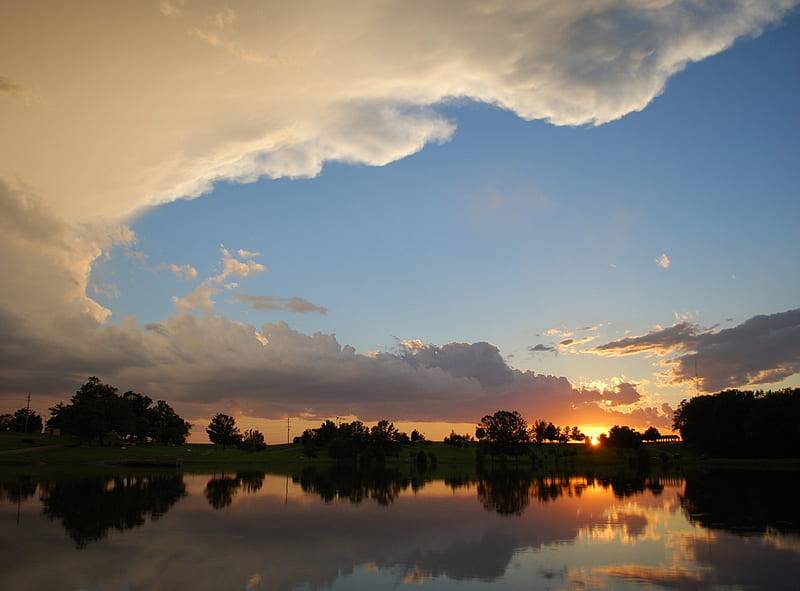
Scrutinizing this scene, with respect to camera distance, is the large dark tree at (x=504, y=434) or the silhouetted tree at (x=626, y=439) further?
the silhouetted tree at (x=626, y=439)

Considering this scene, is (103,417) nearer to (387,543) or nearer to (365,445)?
(365,445)

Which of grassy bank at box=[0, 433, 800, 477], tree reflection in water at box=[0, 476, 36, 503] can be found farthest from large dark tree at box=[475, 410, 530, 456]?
tree reflection in water at box=[0, 476, 36, 503]

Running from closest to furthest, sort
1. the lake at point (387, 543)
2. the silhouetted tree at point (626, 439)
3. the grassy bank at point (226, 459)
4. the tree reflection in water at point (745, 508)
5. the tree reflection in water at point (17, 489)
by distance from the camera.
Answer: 1. the lake at point (387, 543)
2. the tree reflection in water at point (745, 508)
3. the tree reflection in water at point (17, 489)
4. the grassy bank at point (226, 459)
5. the silhouetted tree at point (626, 439)

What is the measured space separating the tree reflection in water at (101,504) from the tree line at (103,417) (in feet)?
244

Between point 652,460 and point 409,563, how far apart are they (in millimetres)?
151344

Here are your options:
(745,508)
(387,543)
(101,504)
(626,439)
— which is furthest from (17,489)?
(626,439)

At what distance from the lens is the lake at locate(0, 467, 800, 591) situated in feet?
66.7

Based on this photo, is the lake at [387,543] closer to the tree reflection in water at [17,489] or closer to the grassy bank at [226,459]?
the tree reflection in water at [17,489]

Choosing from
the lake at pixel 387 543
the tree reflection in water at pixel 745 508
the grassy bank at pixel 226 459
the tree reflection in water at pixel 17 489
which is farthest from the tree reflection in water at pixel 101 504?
the tree reflection in water at pixel 745 508

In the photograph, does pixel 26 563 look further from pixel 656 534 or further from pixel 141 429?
pixel 141 429

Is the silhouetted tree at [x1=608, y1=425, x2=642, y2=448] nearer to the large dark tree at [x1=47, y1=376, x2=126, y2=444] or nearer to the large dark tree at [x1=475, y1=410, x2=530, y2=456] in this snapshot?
the large dark tree at [x1=475, y1=410, x2=530, y2=456]

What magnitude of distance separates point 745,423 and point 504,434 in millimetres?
60764

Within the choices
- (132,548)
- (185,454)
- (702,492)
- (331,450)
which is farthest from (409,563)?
(331,450)

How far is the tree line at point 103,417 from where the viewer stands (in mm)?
129375
